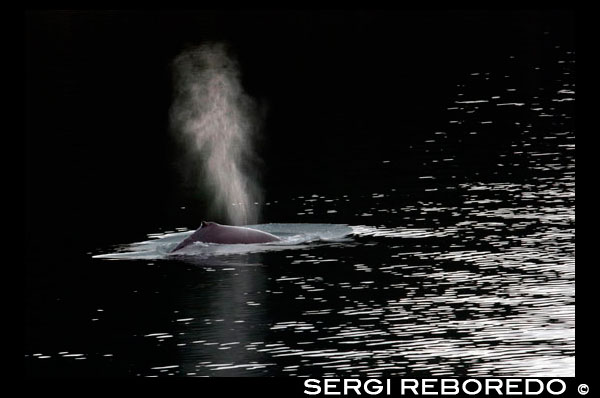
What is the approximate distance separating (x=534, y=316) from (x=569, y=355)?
2950 millimetres

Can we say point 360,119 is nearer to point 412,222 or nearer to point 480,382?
point 412,222

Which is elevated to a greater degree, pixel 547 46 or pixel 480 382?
pixel 547 46

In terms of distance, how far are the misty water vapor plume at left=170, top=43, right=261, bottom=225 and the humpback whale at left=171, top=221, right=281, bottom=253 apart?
4925mm

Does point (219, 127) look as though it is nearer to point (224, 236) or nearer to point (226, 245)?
point (224, 236)

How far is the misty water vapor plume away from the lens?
55.2m

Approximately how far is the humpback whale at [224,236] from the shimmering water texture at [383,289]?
461mm

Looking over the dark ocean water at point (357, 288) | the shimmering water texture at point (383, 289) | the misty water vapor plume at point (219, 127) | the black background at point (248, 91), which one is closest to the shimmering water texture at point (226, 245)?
the shimmering water texture at point (383, 289)

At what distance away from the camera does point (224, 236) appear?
45.9 meters

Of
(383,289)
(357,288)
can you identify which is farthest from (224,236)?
(383,289)

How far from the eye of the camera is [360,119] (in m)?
73.2

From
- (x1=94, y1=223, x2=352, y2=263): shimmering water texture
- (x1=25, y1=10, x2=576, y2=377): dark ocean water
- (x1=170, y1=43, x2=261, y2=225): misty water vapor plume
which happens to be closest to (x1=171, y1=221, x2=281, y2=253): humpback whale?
(x1=94, y1=223, x2=352, y2=263): shimmering water texture

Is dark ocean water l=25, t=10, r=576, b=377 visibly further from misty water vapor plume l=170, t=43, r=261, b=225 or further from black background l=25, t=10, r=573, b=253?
black background l=25, t=10, r=573, b=253

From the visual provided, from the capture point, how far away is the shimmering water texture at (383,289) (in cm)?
3494

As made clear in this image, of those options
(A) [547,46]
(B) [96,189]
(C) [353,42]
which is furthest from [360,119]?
Result: (C) [353,42]
